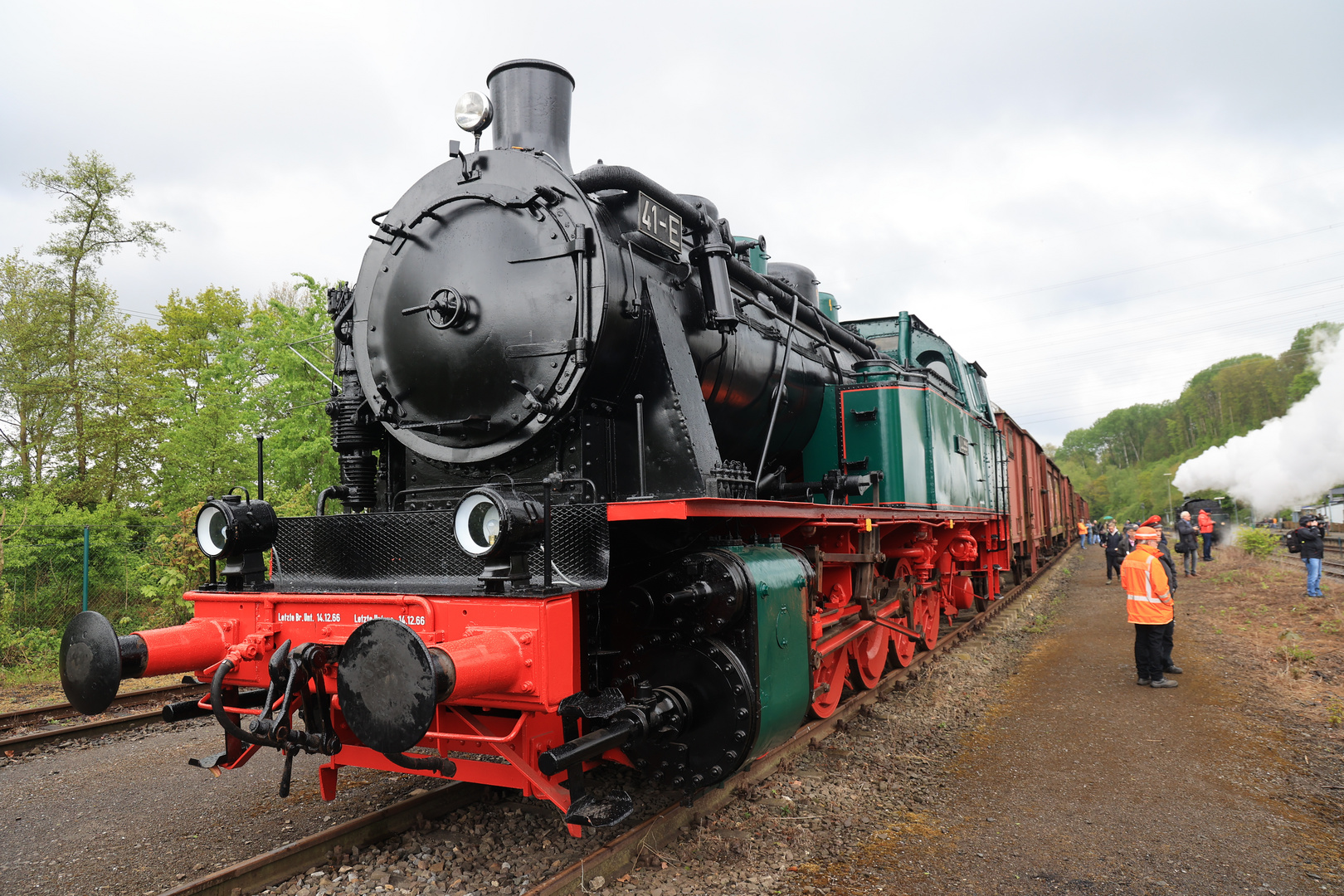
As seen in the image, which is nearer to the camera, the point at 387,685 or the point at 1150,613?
the point at 387,685

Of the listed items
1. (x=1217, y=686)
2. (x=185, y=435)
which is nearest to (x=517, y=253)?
(x=1217, y=686)

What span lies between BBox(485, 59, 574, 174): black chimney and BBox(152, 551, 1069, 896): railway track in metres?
3.26

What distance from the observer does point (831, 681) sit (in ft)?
17.2

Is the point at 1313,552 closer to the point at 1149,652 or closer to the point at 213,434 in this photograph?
the point at 1149,652

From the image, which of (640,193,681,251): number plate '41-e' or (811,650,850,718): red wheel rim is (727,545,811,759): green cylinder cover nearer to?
(811,650,850,718): red wheel rim

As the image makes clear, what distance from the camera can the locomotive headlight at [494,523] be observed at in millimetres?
2752

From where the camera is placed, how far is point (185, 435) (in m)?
11.4

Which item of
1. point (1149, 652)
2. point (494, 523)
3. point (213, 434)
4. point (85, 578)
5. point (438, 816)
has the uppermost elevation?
point (213, 434)

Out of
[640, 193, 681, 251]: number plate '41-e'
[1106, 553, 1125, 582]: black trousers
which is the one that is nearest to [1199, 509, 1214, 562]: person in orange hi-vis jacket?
[1106, 553, 1125, 582]: black trousers

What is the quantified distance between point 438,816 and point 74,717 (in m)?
4.58

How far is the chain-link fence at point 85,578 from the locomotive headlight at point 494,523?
9.13 m

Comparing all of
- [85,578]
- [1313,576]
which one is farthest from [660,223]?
[1313,576]

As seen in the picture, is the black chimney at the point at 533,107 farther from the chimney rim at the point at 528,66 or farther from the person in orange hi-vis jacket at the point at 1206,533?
the person in orange hi-vis jacket at the point at 1206,533

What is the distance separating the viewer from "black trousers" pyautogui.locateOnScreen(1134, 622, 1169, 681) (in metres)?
6.86
